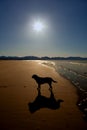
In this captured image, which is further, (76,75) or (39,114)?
(76,75)

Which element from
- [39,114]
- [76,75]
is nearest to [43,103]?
[39,114]

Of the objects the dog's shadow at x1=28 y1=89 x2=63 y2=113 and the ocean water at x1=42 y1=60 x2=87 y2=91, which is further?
the ocean water at x1=42 y1=60 x2=87 y2=91

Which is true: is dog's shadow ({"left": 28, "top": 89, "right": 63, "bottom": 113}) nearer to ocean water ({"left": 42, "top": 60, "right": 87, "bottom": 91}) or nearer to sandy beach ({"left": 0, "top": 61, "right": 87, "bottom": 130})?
sandy beach ({"left": 0, "top": 61, "right": 87, "bottom": 130})

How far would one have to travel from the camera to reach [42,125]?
7227 mm

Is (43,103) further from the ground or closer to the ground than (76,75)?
further from the ground

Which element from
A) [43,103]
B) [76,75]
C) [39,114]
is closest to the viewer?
[39,114]

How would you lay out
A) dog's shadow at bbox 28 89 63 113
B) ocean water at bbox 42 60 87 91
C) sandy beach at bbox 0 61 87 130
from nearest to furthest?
1. sandy beach at bbox 0 61 87 130
2. dog's shadow at bbox 28 89 63 113
3. ocean water at bbox 42 60 87 91

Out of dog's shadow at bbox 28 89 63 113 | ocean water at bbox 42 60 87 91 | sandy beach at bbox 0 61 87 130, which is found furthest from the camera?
ocean water at bbox 42 60 87 91

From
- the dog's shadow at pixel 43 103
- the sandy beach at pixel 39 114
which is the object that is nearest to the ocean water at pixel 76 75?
the dog's shadow at pixel 43 103

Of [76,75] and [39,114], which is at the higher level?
[39,114]

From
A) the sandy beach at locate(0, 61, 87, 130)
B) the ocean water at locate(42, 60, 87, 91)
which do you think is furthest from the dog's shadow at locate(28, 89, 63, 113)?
the ocean water at locate(42, 60, 87, 91)

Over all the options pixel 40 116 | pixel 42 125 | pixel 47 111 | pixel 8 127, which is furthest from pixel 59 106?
pixel 8 127

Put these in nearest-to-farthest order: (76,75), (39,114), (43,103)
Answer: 1. (39,114)
2. (43,103)
3. (76,75)

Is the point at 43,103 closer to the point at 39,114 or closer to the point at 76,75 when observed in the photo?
the point at 39,114
